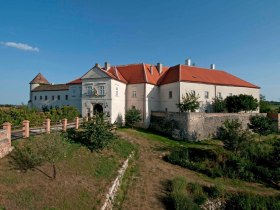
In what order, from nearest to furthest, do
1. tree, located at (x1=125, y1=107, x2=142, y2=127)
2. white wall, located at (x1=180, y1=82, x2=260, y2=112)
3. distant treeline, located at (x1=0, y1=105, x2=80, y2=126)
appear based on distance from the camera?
distant treeline, located at (x1=0, y1=105, x2=80, y2=126), tree, located at (x1=125, y1=107, x2=142, y2=127), white wall, located at (x1=180, y1=82, x2=260, y2=112)

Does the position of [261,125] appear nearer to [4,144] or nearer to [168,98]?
[168,98]

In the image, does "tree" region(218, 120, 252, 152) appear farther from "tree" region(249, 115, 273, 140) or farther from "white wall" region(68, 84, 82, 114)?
"white wall" region(68, 84, 82, 114)

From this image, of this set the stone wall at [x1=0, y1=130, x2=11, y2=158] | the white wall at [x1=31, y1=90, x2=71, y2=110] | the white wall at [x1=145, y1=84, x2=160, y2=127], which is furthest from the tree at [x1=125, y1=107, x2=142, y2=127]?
the stone wall at [x1=0, y1=130, x2=11, y2=158]

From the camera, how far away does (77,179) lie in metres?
13.2

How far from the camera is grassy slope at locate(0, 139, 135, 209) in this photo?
10.1m

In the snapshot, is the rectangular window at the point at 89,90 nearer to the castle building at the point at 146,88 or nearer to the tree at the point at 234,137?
A: the castle building at the point at 146,88

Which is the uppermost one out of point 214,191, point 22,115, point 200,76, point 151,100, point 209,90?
point 200,76

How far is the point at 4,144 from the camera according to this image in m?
13.4

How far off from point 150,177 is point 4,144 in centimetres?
1111

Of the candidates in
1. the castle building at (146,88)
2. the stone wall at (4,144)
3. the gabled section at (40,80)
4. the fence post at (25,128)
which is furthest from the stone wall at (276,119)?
the gabled section at (40,80)

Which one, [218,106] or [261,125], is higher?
[218,106]

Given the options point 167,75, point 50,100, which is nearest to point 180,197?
point 167,75

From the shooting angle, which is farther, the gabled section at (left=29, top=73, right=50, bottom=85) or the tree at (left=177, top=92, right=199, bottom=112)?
the gabled section at (left=29, top=73, right=50, bottom=85)

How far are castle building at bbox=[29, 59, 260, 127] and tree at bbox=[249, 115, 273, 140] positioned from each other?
→ 675cm
